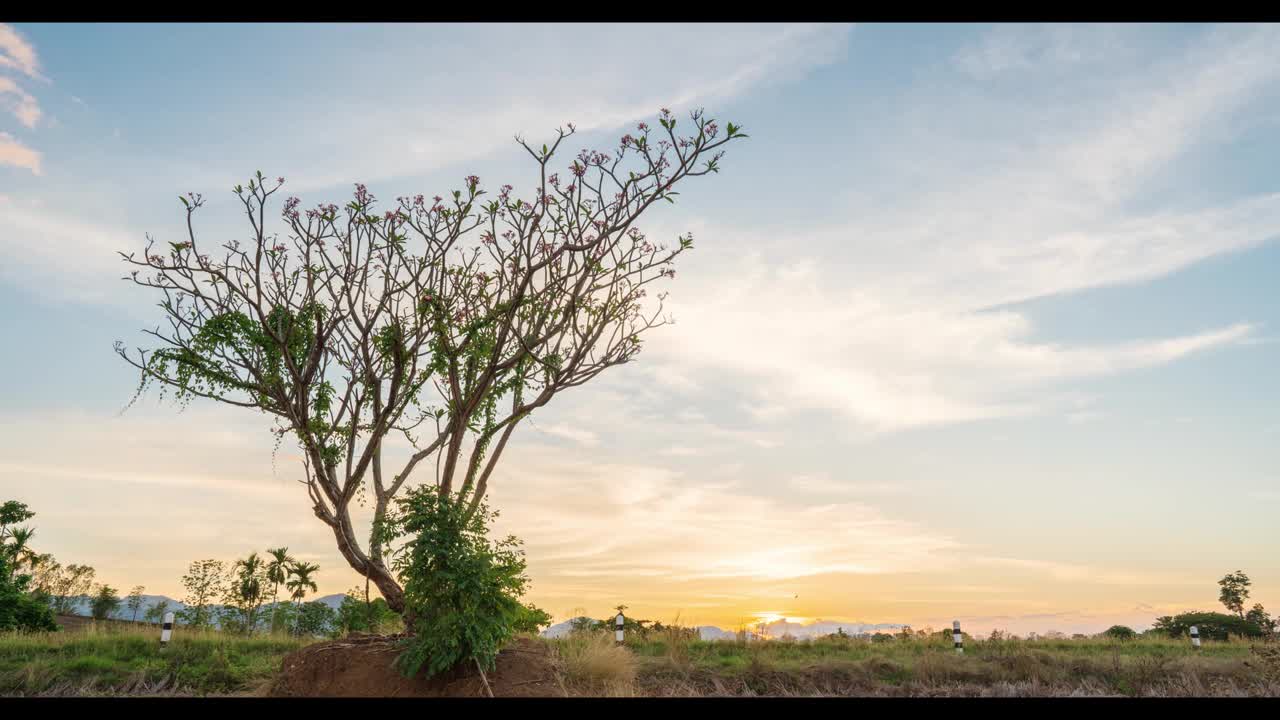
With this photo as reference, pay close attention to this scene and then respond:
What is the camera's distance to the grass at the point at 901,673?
12.6 m

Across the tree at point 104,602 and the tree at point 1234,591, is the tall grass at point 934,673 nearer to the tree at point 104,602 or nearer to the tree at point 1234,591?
the tree at point 1234,591

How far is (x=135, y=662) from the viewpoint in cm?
1430

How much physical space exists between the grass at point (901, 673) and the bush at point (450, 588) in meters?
1.96

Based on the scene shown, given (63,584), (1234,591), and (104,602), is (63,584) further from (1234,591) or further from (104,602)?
(1234,591)

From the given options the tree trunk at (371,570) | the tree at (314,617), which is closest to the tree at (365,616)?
the tree trunk at (371,570)

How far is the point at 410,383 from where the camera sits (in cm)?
1420

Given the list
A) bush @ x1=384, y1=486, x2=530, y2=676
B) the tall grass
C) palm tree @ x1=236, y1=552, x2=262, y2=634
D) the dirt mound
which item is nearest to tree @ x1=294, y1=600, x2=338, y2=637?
palm tree @ x1=236, y1=552, x2=262, y2=634

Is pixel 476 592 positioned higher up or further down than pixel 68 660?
higher up

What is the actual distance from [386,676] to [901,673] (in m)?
8.95

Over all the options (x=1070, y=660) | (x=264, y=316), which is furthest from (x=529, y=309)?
(x=1070, y=660)

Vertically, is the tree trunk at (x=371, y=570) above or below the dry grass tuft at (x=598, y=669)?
above

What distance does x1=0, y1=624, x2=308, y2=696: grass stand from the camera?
12438 mm
